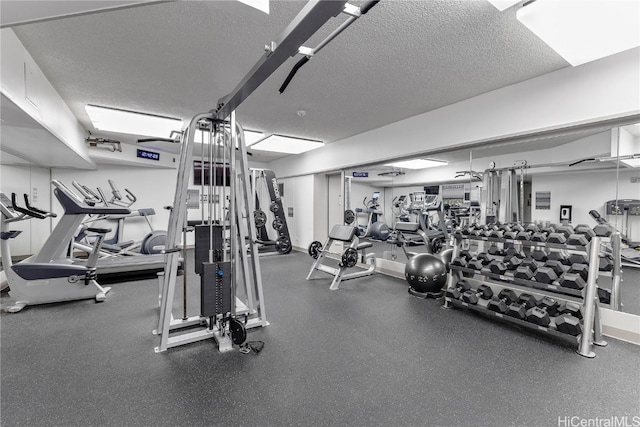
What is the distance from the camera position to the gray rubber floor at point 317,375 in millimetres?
1576

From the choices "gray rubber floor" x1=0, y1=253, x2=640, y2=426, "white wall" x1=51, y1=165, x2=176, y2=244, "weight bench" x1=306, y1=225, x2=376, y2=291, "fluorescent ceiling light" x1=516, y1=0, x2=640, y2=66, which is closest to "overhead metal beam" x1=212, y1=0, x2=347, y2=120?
"fluorescent ceiling light" x1=516, y1=0, x2=640, y2=66

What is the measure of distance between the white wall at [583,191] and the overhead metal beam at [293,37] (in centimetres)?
311

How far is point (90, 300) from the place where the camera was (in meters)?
3.46

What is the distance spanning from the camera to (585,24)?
1950 mm

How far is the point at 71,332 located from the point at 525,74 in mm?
5005

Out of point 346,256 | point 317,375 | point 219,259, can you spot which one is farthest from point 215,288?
point 346,256

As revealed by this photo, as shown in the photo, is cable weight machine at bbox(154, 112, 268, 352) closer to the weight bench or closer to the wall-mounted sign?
the weight bench

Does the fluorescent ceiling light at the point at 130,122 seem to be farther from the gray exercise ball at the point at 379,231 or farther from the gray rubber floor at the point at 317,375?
the gray exercise ball at the point at 379,231

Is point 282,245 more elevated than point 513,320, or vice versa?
point 282,245

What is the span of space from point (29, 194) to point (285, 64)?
15.2 feet

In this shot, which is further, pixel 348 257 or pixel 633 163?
pixel 348 257

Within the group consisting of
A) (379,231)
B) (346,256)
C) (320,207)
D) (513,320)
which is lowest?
(513,320)

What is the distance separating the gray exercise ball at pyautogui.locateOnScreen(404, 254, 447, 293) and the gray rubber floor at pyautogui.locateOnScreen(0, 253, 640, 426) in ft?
1.66

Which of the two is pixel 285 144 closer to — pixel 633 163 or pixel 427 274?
pixel 427 274
